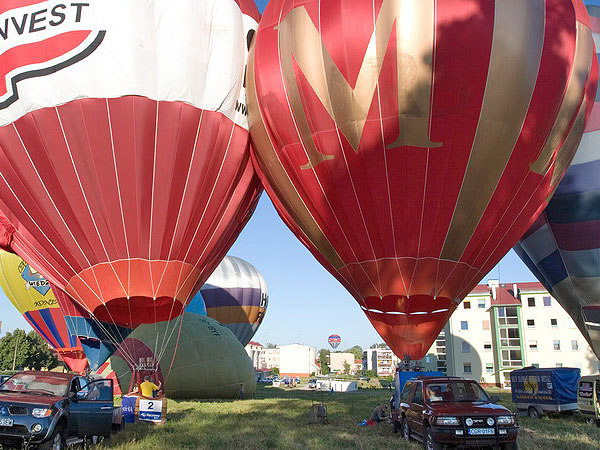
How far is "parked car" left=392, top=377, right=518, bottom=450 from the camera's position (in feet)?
25.0

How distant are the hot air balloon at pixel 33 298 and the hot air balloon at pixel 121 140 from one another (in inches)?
373

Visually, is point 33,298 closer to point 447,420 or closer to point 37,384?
point 37,384

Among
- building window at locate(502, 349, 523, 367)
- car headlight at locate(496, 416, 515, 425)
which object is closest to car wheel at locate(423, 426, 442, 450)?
car headlight at locate(496, 416, 515, 425)

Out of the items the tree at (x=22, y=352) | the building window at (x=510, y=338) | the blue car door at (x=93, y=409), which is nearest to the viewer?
the blue car door at (x=93, y=409)

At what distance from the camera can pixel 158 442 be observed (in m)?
9.11

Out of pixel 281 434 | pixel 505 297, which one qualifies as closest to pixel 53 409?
pixel 281 434

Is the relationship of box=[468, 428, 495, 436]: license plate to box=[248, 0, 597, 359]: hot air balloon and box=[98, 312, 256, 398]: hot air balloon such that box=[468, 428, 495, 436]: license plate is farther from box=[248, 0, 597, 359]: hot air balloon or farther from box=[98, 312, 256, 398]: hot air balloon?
box=[98, 312, 256, 398]: hot air balloon

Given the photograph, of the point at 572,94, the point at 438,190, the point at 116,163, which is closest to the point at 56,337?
the point at 116,163

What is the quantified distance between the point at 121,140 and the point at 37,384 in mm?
5739

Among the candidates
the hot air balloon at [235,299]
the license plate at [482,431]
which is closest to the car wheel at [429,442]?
the license plate at [482,431]

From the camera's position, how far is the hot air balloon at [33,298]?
2197cm

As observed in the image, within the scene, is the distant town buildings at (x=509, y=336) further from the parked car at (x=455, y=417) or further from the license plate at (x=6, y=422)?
the license plate at (x=6, y=422)

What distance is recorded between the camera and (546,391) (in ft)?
51.2

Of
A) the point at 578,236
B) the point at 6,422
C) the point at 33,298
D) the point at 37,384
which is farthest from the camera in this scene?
the point at 33,298
